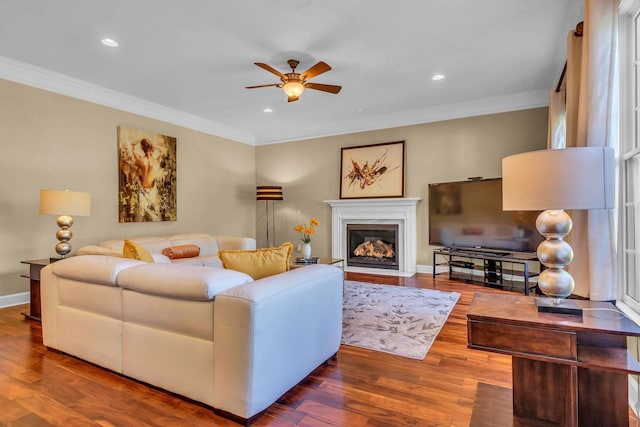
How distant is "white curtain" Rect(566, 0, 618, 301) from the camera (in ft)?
6.39

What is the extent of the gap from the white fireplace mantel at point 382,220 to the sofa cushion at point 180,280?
4291 millimetres

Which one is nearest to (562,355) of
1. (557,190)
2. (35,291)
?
(557,190)

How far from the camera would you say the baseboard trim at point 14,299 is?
3887 millimetres

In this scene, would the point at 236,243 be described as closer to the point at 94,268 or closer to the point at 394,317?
the point at 394,317

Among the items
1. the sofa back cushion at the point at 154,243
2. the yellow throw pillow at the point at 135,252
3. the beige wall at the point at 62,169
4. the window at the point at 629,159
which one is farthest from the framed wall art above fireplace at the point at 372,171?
the yellow throw pillow at the point at 135,252

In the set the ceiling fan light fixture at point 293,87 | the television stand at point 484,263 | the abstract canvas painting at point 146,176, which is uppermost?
the ceiling fan light fixture at point 293,87

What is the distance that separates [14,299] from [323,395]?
410 cm

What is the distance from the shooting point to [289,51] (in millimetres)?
3652

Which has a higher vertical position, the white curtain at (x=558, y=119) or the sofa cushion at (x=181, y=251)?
the white curtain at (x=558, y=119)

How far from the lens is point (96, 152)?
4684 millimetres

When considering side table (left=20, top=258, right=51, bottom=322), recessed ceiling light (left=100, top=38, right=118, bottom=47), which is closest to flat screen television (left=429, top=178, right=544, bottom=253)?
recessed ceiling light (left=100, top=38, right=118, bottom=47)

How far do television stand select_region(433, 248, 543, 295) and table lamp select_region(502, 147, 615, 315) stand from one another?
2937 mm

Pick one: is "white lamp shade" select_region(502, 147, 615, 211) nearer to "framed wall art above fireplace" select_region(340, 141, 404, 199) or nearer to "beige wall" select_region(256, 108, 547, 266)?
"beige wall" select_region(256, 108, 547, 266)

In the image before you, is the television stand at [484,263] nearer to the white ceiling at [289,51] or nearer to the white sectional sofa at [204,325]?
the white ceiling at [289,51]
